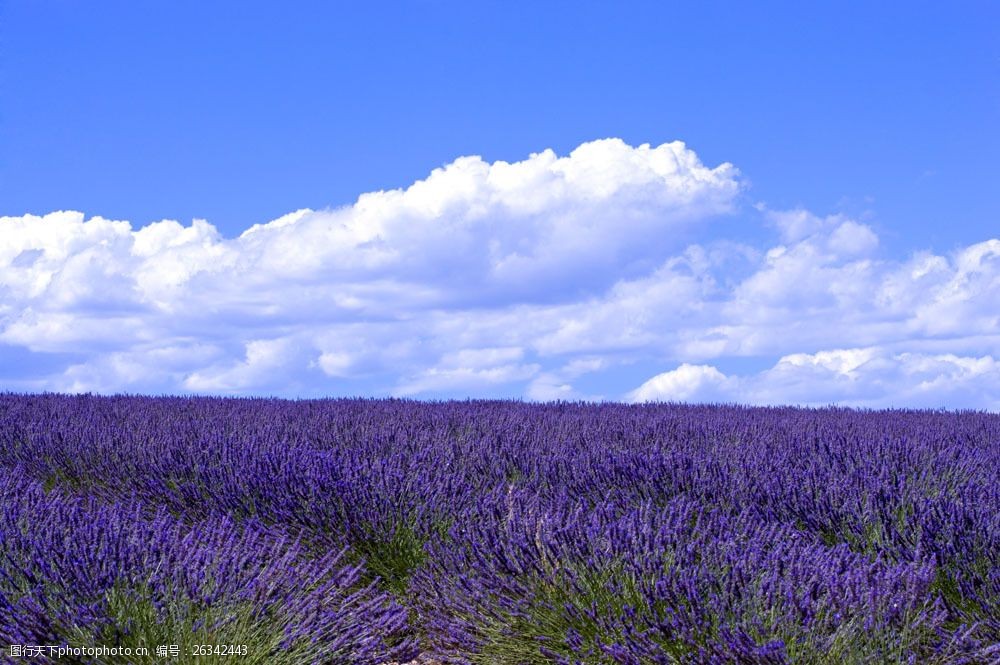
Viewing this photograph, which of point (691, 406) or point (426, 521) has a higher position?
point (691, 406)

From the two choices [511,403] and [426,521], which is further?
[511,403]

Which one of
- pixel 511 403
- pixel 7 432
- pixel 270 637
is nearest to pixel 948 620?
pixel 270 637

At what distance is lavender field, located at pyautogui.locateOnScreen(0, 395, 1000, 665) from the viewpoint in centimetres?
234

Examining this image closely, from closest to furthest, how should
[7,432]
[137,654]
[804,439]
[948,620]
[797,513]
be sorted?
[137,654]
[948,620]
[797,513]
[804,439]
[7,432]

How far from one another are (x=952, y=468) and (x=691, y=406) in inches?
210

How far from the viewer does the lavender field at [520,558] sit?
2.34m

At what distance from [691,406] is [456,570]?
724 centimetres

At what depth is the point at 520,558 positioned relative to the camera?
8.94ft

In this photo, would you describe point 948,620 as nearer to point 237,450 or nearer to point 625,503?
point 625,503

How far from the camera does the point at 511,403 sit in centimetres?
961

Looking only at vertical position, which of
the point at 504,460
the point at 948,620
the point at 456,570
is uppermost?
the point at 504,460

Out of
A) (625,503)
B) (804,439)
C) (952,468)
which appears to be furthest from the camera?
(804,439)

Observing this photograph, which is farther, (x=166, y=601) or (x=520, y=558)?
(x=520, y=558)

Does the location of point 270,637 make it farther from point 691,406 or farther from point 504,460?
point 691,406
